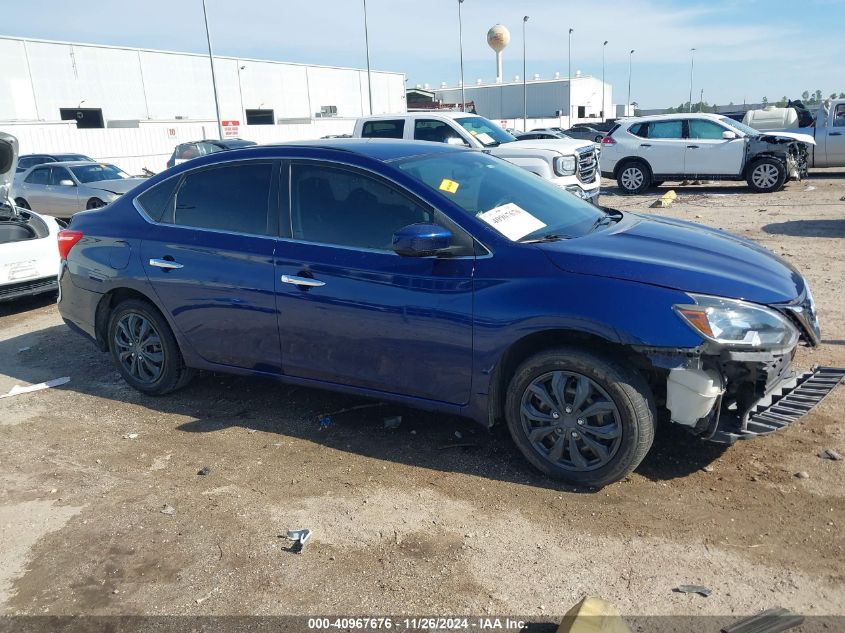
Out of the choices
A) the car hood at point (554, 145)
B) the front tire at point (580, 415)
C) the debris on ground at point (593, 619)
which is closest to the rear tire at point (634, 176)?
the car hood at point (554, 145)

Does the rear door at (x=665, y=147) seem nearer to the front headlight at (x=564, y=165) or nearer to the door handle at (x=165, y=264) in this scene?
the front headlight at (x=564, y=165)

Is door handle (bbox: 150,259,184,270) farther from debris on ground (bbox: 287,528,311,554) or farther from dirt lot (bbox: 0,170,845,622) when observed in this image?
debris on ground (bbox: 287,528,311,554)

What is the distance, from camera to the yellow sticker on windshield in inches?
159

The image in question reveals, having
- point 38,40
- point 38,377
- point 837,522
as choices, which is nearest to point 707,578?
point 837,522

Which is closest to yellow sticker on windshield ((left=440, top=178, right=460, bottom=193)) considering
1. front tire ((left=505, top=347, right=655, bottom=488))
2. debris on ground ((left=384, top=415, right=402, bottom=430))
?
front tire ((left=505, top=347, right=655, bottom=488))

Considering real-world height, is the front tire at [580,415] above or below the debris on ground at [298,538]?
above

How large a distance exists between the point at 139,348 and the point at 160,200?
3.61ft

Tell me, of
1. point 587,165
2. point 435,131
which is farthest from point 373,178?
point 587,165

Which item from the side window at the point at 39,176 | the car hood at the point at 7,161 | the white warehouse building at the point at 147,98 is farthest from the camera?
the white warehouse building at the point at 147,98

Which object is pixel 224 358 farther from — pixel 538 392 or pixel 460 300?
pixel 538 392

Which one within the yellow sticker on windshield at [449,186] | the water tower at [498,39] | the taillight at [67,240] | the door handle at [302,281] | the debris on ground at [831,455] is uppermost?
the water tower at [498,39]

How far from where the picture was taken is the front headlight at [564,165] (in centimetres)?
1106

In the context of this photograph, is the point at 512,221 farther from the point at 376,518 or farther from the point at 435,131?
the point at 435,131

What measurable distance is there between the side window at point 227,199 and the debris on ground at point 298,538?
1907 mm
